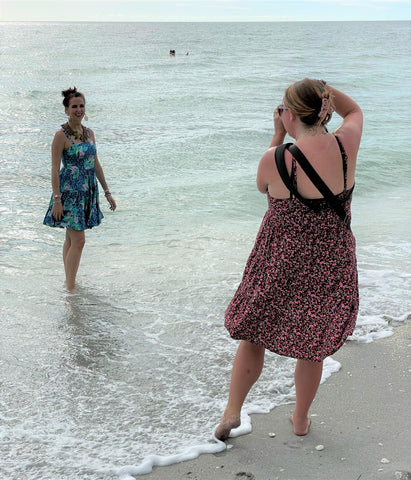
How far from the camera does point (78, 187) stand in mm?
5047

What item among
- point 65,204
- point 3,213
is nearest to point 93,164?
point 65,204

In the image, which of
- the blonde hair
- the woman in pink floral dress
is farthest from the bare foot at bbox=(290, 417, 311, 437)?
the blonde hair

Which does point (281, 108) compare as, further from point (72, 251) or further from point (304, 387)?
point (72, 251)

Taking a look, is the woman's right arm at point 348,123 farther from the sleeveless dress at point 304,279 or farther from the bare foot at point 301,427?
the bare foot at point 301,427

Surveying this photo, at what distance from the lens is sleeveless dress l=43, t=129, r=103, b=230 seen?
4988 mm

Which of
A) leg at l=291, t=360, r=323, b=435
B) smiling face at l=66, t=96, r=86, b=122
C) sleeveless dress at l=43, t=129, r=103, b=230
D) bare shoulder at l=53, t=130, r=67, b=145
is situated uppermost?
smiling face at l=66, t=96, r=86, b=122

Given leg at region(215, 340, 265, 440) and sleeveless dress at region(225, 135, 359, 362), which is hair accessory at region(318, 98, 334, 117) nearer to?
sleeveless dress at region(225, 135, 359, 362)

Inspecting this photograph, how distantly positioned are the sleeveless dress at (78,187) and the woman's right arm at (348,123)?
2.59 metres

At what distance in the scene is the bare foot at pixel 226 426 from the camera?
3088 mm

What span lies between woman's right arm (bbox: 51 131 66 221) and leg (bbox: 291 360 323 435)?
2.70m

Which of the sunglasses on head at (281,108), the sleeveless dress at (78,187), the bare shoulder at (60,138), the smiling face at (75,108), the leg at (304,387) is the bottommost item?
the leg at (304,387)

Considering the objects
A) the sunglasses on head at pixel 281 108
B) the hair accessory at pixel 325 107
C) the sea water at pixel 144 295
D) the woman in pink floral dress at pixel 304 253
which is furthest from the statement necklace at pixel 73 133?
the hair accessory at pixel 325 107

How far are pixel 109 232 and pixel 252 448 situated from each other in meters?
5.08

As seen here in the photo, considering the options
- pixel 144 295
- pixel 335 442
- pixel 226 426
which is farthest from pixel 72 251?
pixel 335 442
